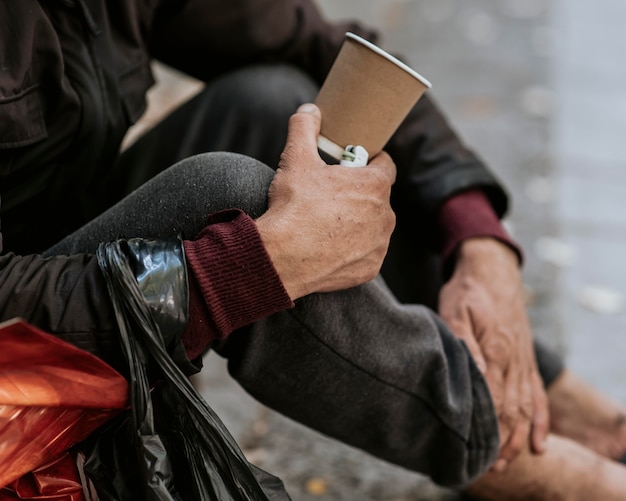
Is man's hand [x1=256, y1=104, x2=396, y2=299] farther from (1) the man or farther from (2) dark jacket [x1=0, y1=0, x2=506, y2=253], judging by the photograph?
(2) dark jacket [x1=0, y1=0, x2=506, y2=253]

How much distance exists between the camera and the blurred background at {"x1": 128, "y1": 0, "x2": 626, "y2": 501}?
6.32ft

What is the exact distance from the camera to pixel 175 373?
1046mm

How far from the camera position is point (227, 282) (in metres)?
1.09

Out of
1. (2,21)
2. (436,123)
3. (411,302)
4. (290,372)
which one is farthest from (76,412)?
(436,123)

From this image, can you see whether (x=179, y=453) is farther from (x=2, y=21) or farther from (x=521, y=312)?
(x=521, y=312)

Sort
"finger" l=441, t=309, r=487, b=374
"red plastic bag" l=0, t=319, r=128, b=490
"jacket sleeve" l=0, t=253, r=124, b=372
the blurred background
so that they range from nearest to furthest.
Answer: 1. "red plastic bag" l=0, t=319, r=128, b=490
2. "jacket sleeve" l=0, t=253, r=124, b=372
3. "finger" l=441, t=309, r=487, b=374
4. the blurred background

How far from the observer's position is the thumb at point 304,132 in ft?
4.07

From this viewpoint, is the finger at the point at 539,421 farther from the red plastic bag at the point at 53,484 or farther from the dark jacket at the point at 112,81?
the red plastic bag at the point at 53,484

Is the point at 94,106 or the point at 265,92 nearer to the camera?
the point at 94,106

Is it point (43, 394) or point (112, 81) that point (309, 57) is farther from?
point (43, 394)

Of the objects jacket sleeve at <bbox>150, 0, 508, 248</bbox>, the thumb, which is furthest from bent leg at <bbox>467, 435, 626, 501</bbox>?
the thumb

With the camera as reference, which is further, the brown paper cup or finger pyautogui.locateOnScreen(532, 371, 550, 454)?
finger pyautogui.locateOnScreen(532, 371, 550, 454)

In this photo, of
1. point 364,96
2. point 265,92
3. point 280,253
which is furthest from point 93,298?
point 265,92

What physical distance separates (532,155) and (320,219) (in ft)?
8.00
